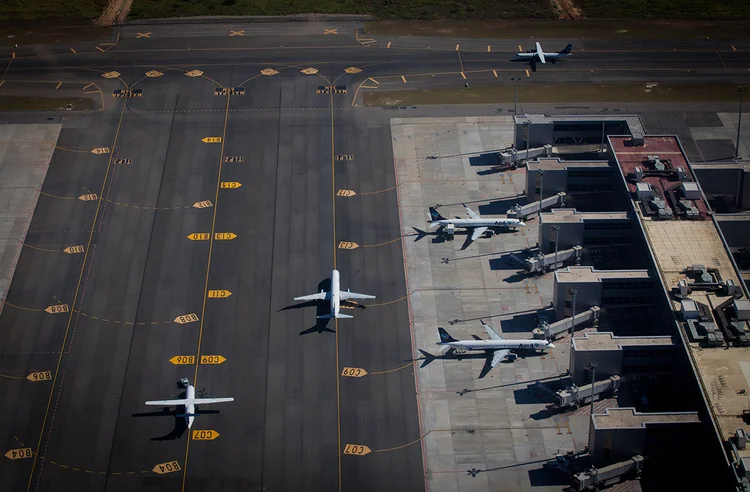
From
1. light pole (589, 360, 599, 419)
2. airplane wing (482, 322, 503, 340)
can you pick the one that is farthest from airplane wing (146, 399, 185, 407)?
light pole (589, 360, 599, 419)

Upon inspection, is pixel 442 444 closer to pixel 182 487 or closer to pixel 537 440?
pixel 537 440

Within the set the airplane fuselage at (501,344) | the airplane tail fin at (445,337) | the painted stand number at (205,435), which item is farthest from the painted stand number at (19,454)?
the airplane fuselage at (501,344)

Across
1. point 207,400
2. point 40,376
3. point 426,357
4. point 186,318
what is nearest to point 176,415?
point 207,400

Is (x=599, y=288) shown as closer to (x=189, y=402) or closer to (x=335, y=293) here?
(x=335, y=293)

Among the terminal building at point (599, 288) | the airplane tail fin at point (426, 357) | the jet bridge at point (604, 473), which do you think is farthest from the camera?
the terminal building at point (599, 288)

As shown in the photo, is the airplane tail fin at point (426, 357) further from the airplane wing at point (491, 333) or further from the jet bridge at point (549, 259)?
the jet bridge at point (549, 259)

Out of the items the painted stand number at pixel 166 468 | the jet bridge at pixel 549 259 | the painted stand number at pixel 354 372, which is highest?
the jet bridge at pixel 549 259

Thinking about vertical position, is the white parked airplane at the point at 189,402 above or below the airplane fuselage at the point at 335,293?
below
